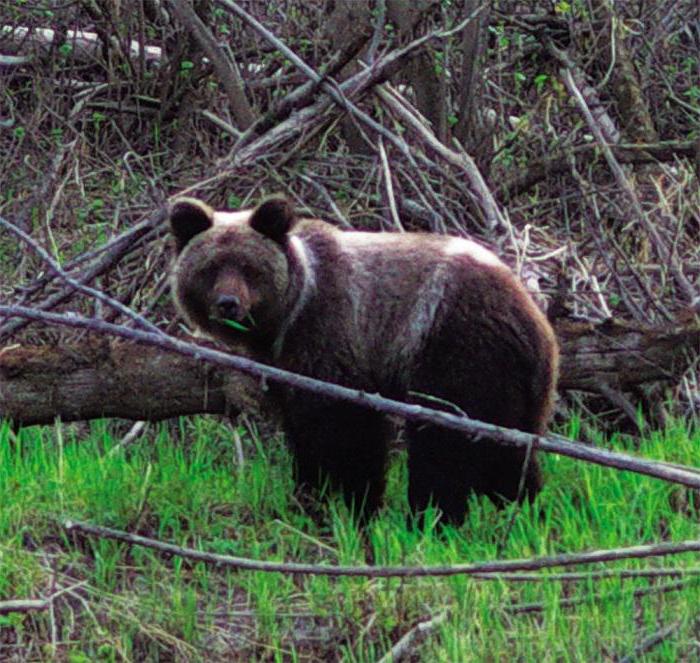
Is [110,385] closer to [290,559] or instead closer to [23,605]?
[290,559]

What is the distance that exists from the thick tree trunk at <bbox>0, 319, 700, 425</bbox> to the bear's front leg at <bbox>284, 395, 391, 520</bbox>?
70 centimetres

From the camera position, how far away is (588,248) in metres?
8.15

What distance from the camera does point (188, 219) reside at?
19.6 feet

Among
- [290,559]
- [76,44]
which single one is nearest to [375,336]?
[290,559]

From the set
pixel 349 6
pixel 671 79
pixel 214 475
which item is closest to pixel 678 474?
pixel 214 475

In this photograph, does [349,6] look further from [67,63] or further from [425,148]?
[67,63]

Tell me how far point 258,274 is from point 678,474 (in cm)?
223

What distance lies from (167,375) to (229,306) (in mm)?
1180

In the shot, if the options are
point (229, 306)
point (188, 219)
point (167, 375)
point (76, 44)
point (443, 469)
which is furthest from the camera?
point (76, 44)

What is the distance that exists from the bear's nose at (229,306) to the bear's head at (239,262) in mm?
76

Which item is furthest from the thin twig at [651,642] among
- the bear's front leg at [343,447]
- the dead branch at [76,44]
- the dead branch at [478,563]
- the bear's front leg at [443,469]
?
the dead branch at [76,44]

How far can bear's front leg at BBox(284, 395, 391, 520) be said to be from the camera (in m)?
5.95

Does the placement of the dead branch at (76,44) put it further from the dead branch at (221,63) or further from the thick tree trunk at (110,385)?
the thick tree trunk at (110,385)

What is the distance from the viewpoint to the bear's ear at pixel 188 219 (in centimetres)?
592
